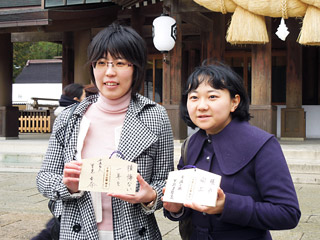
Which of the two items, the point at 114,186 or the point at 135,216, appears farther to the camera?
the point at 135,216

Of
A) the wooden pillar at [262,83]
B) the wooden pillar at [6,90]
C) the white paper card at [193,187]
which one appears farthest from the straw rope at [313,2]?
the wooden pillar at [6,90]

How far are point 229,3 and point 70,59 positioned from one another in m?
7.44

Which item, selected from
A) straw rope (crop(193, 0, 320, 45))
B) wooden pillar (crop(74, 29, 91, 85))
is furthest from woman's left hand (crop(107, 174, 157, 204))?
wooden pillar (crop(74, 29, 91, 85))

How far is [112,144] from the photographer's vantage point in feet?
6.91

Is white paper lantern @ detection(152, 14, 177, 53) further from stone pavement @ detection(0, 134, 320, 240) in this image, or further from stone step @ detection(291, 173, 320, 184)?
stone step @ detection(291, 173, 320, 184)

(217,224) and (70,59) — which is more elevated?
(70,59)

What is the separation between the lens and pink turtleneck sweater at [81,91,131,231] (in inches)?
81.4

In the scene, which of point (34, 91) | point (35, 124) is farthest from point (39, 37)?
point (34, 91)

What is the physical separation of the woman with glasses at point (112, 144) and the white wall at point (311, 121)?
35.6 feet

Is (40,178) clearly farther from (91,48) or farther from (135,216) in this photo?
(91,48)

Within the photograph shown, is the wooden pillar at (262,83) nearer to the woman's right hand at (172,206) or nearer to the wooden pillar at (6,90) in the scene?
the wooden pillar at (6,90)

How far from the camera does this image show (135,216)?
2066 mm

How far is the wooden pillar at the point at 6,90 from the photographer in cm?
1179

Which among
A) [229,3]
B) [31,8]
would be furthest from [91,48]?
[31,8]
